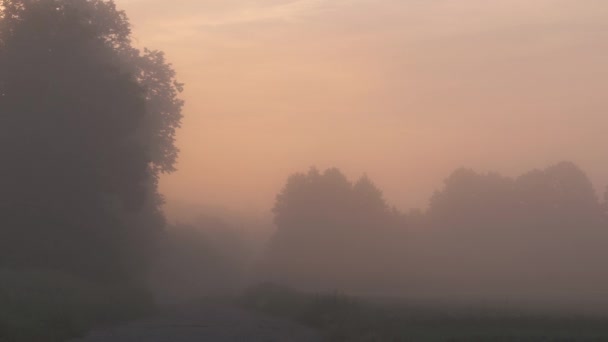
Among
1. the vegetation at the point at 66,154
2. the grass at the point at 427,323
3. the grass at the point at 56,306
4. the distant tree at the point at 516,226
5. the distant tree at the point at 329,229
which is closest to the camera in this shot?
the grass at the point at 56,306

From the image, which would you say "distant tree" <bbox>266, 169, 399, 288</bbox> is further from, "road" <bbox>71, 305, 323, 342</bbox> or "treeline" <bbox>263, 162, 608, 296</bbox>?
"road" <bbox>71, 305, 323, 342</bbox>

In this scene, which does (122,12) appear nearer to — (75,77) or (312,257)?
(75,77)

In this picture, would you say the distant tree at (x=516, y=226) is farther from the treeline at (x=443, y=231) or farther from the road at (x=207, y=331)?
the road at (x=207, y=331)

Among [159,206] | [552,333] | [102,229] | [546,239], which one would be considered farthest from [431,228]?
[552,333]

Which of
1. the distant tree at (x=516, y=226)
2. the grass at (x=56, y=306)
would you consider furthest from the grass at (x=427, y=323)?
the distant tree at (x=516, y=226)

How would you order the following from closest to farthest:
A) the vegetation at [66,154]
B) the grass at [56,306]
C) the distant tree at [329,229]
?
the grass at [56,306] < the vegetation at [66,154] < the distant tree at [329,229]

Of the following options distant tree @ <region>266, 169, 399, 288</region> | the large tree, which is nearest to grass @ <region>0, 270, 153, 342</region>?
the large tree

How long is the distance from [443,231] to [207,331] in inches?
4488

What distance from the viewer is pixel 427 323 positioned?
34000 mm

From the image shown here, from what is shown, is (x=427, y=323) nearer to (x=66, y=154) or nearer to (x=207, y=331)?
(x=207, y=331)

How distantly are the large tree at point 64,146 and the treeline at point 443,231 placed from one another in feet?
219

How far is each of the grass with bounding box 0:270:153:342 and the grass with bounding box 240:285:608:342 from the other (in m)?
7.26

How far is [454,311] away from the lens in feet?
134

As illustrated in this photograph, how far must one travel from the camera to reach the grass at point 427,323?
1077 inches
